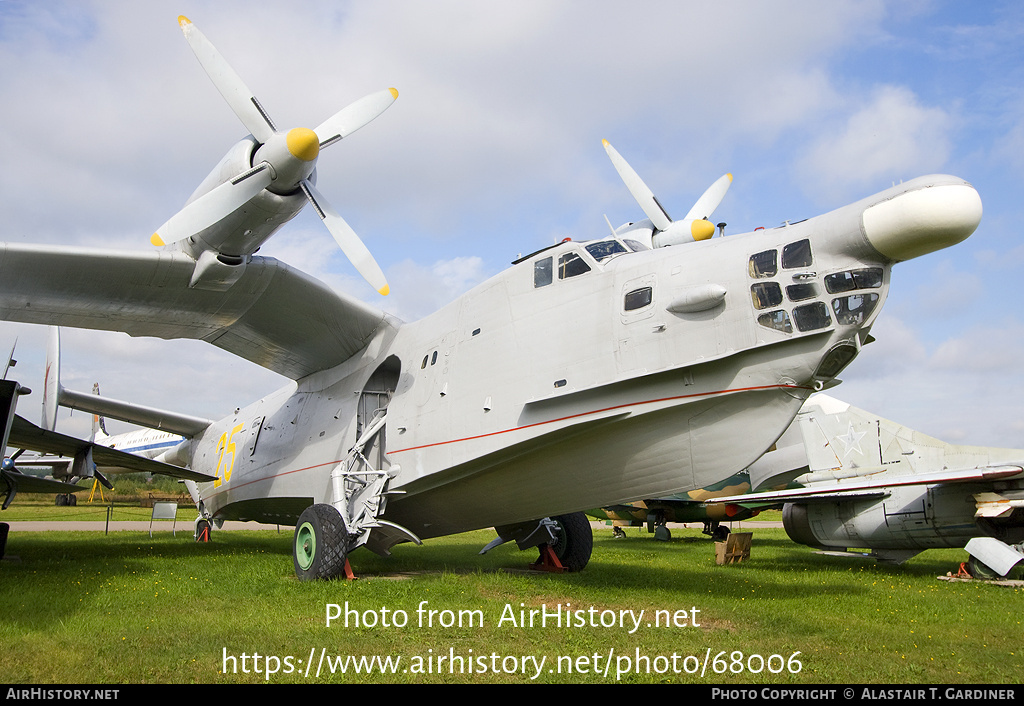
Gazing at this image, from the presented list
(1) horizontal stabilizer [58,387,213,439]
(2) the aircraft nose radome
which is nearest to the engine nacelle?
(2) the aircraft nose radome

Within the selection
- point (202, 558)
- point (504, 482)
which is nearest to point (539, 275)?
point (504, 482)

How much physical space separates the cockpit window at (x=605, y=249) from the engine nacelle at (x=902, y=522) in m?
8.08

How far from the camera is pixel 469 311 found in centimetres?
923

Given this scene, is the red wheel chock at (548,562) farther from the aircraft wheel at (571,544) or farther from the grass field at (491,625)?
the grass field at (491,625)

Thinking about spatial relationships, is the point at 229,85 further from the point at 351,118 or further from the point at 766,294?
the point at 766,294

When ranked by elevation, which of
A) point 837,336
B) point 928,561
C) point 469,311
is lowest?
point 928,561

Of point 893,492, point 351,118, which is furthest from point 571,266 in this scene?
point 893,492

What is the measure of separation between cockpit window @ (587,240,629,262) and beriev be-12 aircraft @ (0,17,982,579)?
43 millimetres

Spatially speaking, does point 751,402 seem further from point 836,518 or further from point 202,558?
point 202,558

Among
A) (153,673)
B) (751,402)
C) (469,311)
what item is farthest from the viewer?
(469,311)

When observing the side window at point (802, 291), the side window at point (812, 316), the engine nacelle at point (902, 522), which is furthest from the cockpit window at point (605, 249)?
the engine nacelle at point (902, 522)

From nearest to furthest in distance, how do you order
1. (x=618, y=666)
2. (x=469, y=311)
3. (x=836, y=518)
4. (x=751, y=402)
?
1. (x=618, y=666)
2. (x=751, y=402)
3. (x=469, y=311)
4. (x=836, y=518)

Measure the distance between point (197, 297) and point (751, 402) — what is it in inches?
Answer: 297

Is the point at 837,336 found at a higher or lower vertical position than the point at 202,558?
higher
